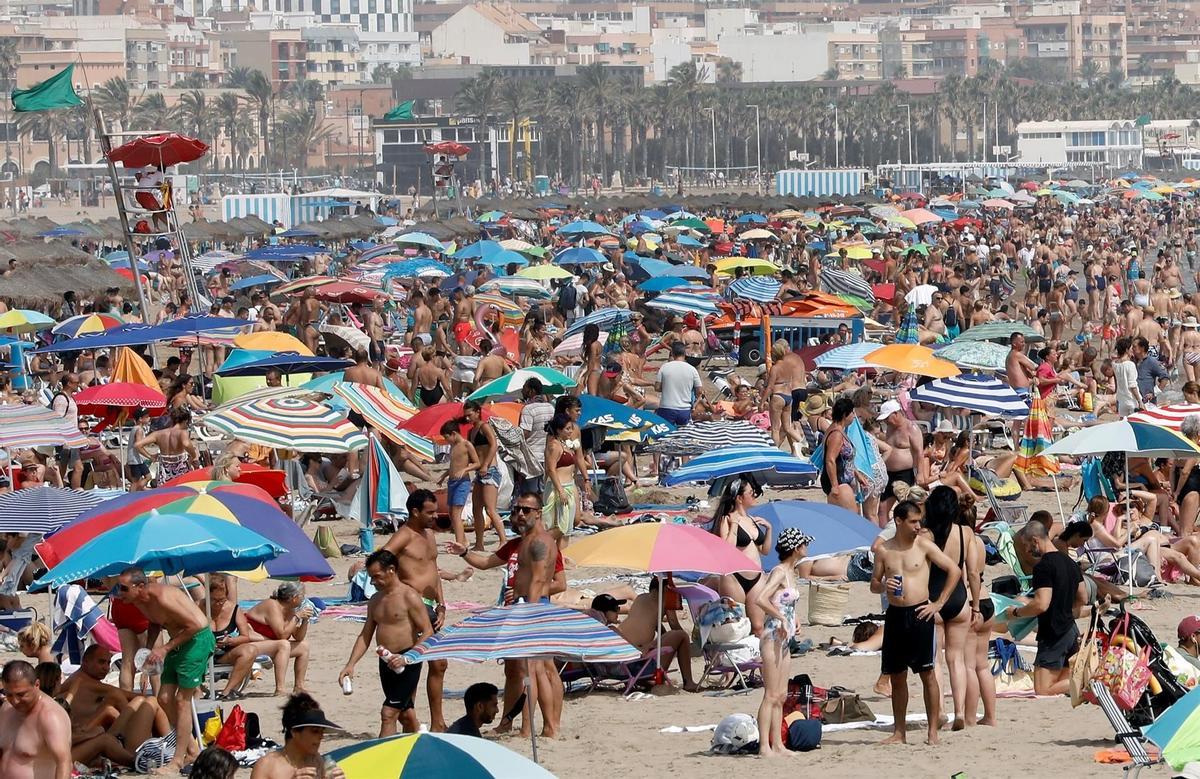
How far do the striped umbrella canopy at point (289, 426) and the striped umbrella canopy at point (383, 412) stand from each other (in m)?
0.98

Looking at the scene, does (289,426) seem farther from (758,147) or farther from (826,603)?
(758,147)

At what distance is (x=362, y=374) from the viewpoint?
1513 centimetres

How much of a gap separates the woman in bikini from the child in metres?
3.33

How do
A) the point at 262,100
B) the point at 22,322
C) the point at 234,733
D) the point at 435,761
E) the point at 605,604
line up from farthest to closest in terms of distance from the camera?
the point at 262,100, the point at 22,322, the point at 605,604, the point at 234,733, the point at 435,761

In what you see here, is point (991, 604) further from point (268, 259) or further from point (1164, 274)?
point (268, 259)

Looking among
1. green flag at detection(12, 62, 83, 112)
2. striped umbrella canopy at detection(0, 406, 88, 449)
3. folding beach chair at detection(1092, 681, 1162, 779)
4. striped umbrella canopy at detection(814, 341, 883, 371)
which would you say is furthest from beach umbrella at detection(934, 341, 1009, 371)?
green flag at detection(12, 62, 83, 112)

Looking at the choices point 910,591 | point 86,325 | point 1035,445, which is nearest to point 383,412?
point 1035,445

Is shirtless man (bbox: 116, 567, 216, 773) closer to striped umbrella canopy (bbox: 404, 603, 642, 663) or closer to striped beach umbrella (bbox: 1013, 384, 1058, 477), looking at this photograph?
striped umbrella canopy (bbox: 404, 603, 642, 663)

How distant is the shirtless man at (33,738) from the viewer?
21.8ft

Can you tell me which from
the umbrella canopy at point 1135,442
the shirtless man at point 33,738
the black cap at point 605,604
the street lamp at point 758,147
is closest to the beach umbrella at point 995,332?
the umbrella canopy at point 1135,442

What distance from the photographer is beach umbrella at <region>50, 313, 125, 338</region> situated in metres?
19.3

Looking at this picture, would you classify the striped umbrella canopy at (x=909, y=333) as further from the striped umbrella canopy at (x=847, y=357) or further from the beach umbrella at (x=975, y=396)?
the beach umbrella at (x=975, y=396)

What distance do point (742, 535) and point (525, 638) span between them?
7.92ft

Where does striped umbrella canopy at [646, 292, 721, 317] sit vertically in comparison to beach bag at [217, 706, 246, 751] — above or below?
above
